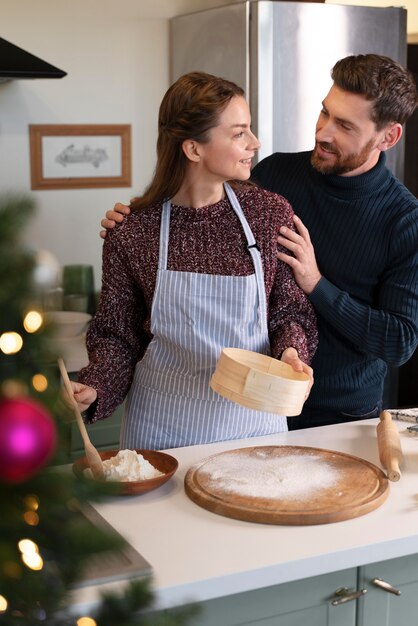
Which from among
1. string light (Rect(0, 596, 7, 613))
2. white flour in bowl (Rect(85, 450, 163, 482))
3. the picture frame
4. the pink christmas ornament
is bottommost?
white flour in bowl (Rect(85, 450, 163, 482))

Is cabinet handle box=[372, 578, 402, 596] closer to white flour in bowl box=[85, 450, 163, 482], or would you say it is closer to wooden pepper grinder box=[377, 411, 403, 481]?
wooden pepper grinder box=[377, 411, 403, 481]

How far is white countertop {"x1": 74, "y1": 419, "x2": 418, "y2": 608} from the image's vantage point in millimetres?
1300

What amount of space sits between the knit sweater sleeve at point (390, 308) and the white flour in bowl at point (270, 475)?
1.46 ft

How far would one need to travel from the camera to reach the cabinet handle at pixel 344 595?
1.46 meters

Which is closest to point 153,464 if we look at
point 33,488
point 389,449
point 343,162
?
point 389,449

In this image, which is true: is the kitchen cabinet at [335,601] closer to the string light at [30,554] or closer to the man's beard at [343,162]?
the string light at [30,554]

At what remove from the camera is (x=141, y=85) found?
3479 millimetres

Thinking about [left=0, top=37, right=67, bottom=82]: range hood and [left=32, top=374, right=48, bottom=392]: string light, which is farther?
[left=0, top=37, right=67, bottom=82]: range hood

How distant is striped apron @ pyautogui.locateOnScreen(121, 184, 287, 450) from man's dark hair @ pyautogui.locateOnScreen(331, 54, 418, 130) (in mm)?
463

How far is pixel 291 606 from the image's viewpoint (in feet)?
4.72

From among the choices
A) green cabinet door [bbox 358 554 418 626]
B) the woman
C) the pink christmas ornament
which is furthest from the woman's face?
the pink christmas ornament

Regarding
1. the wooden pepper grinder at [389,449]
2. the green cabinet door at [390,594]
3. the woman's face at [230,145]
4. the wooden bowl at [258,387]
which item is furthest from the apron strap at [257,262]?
the green cabinet door at [390,594]

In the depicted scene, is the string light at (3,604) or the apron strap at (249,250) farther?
the apron strap at (249,250)

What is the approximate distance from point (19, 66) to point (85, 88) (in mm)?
560
